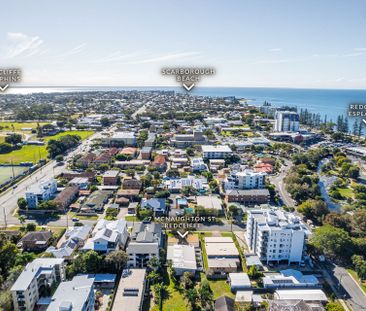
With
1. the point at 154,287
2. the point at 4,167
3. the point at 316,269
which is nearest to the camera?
the point at 154,287

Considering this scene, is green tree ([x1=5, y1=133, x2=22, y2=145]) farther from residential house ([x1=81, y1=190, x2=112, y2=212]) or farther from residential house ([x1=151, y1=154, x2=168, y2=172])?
residential house ([x1=81, y1=190, x2=112, y2=212])

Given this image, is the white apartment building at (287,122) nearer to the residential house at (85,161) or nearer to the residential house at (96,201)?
the residential house at (85,161)

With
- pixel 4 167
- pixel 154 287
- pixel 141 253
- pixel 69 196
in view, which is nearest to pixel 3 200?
pixel 69 196

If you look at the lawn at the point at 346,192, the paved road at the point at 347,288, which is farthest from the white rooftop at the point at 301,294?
the lawn at the point at 346,192

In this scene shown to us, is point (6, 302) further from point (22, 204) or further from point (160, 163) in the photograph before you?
point (160, 163)

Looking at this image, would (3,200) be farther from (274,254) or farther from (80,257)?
(274,254)
